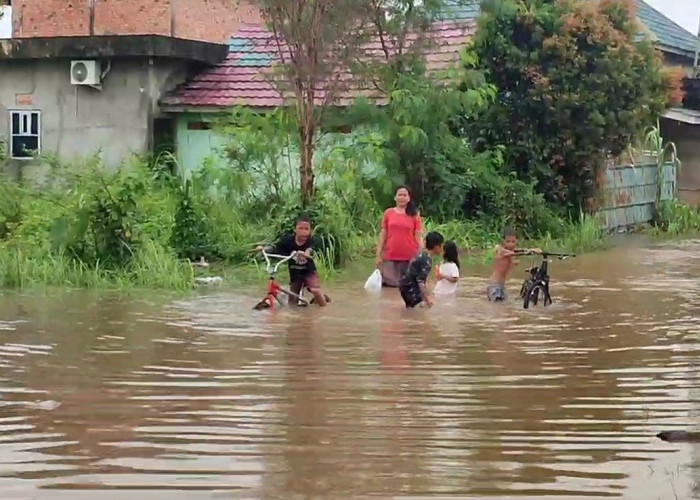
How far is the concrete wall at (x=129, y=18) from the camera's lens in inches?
1088

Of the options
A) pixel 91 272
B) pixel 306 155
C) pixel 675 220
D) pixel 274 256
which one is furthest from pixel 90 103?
pixel 675 220

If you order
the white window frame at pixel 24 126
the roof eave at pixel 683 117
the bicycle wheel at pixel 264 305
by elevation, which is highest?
the roof eave at pixel 683 117

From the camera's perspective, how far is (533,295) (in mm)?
12266

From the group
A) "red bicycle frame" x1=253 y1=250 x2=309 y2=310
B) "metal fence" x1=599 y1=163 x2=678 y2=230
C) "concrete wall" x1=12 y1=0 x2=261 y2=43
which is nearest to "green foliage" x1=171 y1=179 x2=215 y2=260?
"red bicycle frame" x1=253 y1=250 x2=309 y2=310

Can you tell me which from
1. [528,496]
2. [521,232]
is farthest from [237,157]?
[528,496]

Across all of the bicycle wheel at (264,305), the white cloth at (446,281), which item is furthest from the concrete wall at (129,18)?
the bicycle wheel at (264,305)

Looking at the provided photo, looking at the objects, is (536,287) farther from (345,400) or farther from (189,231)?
(189,231)

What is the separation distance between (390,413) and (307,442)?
848 mm

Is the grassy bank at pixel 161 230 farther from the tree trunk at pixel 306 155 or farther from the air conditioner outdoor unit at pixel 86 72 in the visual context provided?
the air conditioner outdoor unit at pixel 86 72

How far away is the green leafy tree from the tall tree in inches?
173

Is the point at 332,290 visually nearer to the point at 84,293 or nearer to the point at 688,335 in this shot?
the point at 84,293

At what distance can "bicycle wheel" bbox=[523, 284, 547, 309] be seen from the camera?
1214 centimetres

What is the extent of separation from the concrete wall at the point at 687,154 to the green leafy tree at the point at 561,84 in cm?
625

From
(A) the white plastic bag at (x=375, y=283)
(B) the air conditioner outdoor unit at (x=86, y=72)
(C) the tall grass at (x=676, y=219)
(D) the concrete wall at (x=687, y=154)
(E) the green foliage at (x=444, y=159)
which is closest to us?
(A) the white plastic bag at (x=375, y=283)
